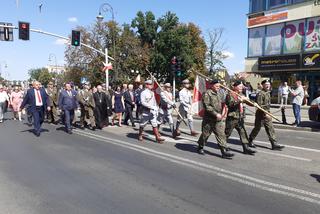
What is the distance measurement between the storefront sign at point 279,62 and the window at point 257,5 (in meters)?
4.82

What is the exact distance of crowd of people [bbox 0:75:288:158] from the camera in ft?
27.8

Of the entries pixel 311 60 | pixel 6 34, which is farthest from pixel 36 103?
pixel 311 60

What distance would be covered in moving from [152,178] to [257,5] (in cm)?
3208

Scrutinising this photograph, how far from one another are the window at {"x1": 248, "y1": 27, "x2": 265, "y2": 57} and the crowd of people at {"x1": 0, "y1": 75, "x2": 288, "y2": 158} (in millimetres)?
20439

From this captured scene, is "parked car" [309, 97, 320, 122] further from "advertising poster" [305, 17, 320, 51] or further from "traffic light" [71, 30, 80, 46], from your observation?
"advertising poster" [305, 17, 320, 51]

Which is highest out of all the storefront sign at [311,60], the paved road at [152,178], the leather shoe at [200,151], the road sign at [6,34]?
the road sign at [6,34]

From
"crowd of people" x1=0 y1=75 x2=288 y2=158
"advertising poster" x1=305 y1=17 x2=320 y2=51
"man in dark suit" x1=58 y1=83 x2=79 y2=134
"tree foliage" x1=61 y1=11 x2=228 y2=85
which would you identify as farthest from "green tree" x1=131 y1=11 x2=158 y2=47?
"man in dark suit" x1=58 y1=83 x2=79 y2=134

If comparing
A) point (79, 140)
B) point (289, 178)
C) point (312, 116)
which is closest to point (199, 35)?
point (312, 116)

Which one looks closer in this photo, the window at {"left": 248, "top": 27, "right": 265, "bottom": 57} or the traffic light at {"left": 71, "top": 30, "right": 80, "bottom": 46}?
the traffic light at {"left": 71, "top": 30, "right": 80, "bottom": 46}

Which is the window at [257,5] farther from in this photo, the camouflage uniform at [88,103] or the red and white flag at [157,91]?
the red and white flag at [157,91]

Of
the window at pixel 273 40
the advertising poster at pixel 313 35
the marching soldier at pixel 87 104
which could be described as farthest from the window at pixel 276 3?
the marching soldier at pixel 87 104

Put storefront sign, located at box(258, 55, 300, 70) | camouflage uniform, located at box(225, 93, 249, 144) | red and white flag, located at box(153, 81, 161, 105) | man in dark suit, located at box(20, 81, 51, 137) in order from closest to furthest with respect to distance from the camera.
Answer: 1. camouflage uniform, located at box(225, 93, 249, 144)
2. red and white flag, located at box(153, 81, 161, 105)
3. man in dark suit, located at box(20, 81, 51, 137)
4. storefront sign, located at box(258, 55, 300, 70)

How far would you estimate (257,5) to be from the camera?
35375 mm

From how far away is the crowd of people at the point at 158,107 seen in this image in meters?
8.47
